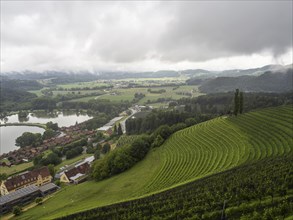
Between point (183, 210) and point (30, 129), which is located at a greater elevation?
point (183, 210)

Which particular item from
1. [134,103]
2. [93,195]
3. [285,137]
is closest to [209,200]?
[93,195]

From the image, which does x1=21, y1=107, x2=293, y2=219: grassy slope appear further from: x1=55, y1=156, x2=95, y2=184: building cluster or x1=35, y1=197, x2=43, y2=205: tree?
x1=55, y1=156, x2=95, y2=184: building cluster

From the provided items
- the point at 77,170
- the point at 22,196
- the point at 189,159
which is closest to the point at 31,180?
the point at 22,196

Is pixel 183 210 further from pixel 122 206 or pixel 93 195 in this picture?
pixel 93 195

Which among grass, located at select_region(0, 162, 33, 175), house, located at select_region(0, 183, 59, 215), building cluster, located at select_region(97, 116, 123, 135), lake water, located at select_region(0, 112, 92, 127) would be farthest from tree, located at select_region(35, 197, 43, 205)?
lake water, located at select_region(0, 112, 92, 127)

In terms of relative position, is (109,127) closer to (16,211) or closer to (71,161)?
(71,161)
